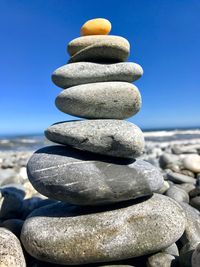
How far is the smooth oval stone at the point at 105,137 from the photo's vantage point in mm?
4117

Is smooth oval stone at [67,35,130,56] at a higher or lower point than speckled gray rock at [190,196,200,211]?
higher

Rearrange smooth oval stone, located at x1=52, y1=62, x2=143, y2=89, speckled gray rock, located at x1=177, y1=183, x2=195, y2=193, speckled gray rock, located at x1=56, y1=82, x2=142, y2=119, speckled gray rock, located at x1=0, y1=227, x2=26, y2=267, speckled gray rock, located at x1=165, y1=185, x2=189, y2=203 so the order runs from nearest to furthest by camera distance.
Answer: speckled gray rock, located at x1=0, y1=227, x2=26, y2=267 < speckled gray rock, located at x1=56, y1=82, x2=142, y2=119 < smooth oval stone, located at x1=52, y1=62, x2=143, y2=89 < speckled gray rock, located at x1=165, y1=185, x2=189, y2=203 < speckled gray rock, located at x1=177, y1=183, x2=195, y2=193

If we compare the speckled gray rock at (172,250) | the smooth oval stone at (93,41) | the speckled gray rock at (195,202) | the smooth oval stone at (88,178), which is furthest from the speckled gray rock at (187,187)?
the smooth oval stone at (93,41)

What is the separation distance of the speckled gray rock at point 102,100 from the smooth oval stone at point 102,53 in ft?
1.70

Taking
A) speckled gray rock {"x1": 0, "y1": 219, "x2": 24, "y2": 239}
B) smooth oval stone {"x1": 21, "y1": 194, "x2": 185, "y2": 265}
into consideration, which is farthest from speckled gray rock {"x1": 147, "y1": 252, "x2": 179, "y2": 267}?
speckled gray rock {"x1": 0, "y1": 219, "x2": 24, "y2": 239}

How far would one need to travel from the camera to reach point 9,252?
141 inches

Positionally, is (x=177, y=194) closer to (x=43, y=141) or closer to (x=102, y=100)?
(x=102, y=100)

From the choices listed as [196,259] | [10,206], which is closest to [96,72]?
[196,259]

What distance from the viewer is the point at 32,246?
3.94 meters

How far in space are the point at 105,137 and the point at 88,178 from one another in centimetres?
58

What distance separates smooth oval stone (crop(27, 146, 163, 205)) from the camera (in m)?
3.98

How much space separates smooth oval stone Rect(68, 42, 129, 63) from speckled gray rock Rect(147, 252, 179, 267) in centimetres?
285

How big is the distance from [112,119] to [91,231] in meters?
1.59

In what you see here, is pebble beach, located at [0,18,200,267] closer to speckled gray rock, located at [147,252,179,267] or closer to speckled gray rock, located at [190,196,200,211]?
speckled gray rock, located at [147,252,179,267]
